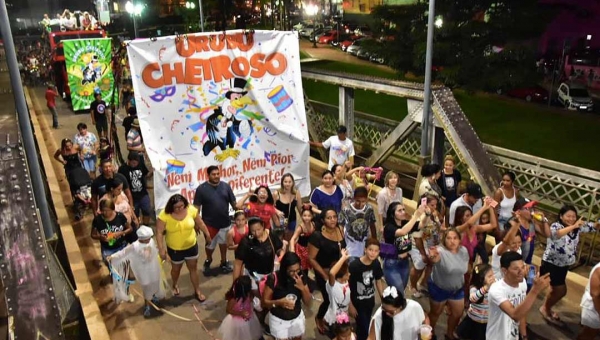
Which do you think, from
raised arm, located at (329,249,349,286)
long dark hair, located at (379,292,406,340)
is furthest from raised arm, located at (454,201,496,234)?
long dark hair, located at (379,292,406,340)

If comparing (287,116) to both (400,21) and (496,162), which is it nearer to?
(496,162)

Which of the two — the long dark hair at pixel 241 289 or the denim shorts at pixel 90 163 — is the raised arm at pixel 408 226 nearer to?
the long dark hair at pixel 241 289

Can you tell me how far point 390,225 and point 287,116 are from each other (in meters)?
3.06

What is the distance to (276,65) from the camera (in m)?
7.99

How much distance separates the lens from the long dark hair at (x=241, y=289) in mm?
5043

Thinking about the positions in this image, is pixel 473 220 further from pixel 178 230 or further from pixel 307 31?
pixel 307 31

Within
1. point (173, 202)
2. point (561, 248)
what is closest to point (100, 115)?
point (173, 202)

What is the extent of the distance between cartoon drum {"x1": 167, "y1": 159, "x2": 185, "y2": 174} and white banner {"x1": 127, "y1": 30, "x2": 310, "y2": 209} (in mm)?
14

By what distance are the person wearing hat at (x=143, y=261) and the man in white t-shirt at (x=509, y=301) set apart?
3785 millimetres

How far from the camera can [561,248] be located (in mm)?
5883

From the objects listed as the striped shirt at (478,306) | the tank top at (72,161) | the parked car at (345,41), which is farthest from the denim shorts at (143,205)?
the parked car at (345,41)

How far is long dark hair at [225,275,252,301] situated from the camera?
504 cm

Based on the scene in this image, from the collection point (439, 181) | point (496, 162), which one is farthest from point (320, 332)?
point (496, 162)

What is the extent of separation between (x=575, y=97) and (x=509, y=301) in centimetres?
2193
